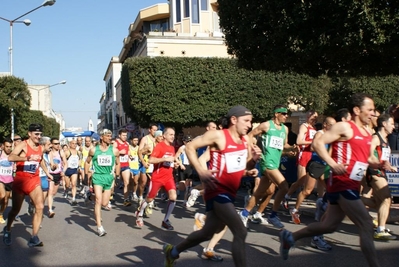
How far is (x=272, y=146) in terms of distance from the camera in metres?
8.69

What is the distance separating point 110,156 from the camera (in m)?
9.81

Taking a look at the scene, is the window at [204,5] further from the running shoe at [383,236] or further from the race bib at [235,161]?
the race bib at [235,161]

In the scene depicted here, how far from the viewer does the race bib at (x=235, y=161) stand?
5.50 meters

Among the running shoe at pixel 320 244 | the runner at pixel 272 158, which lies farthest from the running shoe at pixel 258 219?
the running shoe at pixel 320 244

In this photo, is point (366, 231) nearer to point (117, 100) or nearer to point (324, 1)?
point (324, 1)

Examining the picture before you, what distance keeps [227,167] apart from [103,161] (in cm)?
466

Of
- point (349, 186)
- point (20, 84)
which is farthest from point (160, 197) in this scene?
point (20, 84)

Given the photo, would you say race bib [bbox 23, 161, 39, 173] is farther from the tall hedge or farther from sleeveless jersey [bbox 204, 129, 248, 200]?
the tall hedge

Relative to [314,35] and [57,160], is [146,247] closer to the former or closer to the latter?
[314,35]

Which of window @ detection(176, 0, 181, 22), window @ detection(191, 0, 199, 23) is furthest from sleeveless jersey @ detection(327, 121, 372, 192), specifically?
window @ detection(176, 0, 181, 22)

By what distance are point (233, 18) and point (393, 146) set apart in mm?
4519

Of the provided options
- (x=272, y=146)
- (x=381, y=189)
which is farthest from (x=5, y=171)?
(x=381, y=189)

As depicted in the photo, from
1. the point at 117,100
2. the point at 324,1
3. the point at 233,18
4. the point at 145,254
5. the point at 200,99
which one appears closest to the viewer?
the point at 145,254

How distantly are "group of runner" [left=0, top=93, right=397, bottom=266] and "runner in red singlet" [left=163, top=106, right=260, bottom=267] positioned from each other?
0.01m
